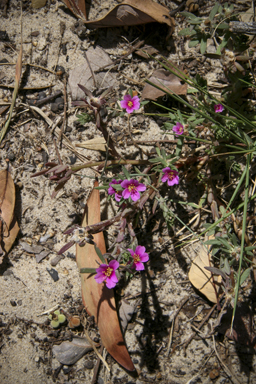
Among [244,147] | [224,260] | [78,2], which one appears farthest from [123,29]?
[224,260]

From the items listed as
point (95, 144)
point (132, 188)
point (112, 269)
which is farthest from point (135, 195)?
point (95, 144)

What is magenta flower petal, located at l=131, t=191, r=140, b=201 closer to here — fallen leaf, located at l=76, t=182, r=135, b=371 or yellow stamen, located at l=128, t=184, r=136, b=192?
yellow stamen, located at l=128, t=184, r=136, b=192

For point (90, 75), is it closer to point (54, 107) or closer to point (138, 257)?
point (54, 107)

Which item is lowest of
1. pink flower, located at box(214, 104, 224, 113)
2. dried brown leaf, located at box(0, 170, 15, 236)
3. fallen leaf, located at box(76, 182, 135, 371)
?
fallen leaf, located at box(76, 182, 135, 371)

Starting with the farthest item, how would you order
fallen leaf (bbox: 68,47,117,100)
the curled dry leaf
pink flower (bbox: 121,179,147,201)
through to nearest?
fallen leaf (bbox: 68,47,117,100) → the curled dry leaf → pink flower (bbox: 121,179,147,201)

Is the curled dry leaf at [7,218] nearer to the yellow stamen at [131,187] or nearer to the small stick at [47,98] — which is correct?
the small stick at [47,98]

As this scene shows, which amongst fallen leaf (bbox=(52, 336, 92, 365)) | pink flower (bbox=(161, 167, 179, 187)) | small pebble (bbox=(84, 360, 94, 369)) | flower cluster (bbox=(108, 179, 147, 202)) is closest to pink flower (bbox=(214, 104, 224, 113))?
pink flower (bbox=(161, 167, 179, 187))
